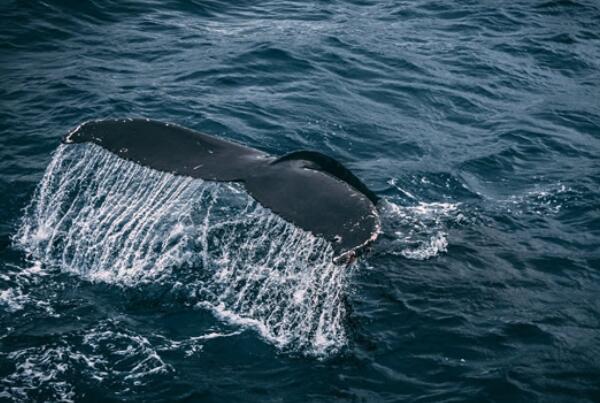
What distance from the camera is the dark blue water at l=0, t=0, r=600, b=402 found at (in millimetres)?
5168

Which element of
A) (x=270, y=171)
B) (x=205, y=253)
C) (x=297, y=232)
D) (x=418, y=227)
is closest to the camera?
(x=270, y=171)

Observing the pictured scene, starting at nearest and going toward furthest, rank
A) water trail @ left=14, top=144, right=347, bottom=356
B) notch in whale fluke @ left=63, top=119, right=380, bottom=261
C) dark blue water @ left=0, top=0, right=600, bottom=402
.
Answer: notch in whale fluke @ left=63, top=119, right=380, bottom=261 → dark blue water @ left=0, top=0, right=600, bottom=402 → water trail @ left=14, top=144, right=347, bottom=356

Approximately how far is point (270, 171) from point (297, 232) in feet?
6.01

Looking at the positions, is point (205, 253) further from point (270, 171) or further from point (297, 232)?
point (270, 171)

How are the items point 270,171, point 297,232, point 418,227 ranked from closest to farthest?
point 270,171, point 297,232, point 418,227

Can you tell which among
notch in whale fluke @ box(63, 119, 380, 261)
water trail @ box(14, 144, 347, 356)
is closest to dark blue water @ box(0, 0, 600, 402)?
water trail @ box(14, 144, 347, 356)

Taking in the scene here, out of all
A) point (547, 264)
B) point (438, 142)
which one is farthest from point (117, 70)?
point (547, 264)

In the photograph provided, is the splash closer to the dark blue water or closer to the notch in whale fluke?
the dark blue water

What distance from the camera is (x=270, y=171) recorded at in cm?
521

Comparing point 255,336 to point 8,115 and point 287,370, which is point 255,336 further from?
point 8,115

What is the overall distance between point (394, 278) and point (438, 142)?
4354 millimetres

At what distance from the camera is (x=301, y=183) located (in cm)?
490

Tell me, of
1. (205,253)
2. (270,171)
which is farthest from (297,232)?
(270,171)

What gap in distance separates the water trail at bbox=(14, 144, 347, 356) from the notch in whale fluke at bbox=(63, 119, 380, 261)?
225 mm
